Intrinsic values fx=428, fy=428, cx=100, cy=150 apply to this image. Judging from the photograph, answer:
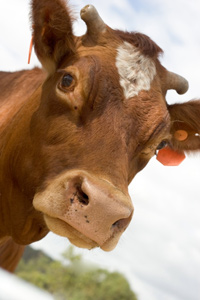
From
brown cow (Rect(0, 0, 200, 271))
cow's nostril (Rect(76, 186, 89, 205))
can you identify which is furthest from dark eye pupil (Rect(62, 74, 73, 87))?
cow's nostril (Rect(76, 186, 89, 205))

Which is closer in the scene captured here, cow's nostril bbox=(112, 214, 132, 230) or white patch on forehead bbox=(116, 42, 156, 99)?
cow's nostril bbox=(112, 214, 132, 230)

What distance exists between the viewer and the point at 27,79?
16.3 ft

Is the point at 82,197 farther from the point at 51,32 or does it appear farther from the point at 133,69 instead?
the point at 51,32

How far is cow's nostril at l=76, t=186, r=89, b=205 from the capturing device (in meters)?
2.84

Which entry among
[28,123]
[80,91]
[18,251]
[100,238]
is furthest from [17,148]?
[18,251]

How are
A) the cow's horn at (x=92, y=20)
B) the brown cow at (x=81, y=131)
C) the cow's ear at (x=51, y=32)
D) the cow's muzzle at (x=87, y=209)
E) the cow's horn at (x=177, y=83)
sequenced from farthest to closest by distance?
the cow's horn at (x=177, y=83) → the cow's horn at (x=92, y=20) → the cow's ear at (x=51, y=32) → the brown cow at (x=81, y=131) → the cow's muzzle at (x=87, y=209)

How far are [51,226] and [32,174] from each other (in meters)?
0.58

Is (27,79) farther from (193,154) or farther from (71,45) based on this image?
(193,154)

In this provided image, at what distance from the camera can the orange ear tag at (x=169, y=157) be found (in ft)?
17.2

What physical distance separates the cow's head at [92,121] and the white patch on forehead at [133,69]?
1 cm

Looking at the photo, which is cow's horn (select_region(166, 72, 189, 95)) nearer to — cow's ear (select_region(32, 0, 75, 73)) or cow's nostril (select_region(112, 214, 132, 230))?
cow's ear (select_region(32, 0, 75, 73))

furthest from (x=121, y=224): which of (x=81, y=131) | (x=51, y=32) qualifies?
(x=51, y=32)

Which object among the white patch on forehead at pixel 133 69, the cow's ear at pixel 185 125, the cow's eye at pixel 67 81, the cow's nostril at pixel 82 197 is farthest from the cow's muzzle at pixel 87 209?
the cow's ear at pixel 185 125

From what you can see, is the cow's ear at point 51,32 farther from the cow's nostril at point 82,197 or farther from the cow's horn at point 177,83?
the cow's nostril at point 82,197
